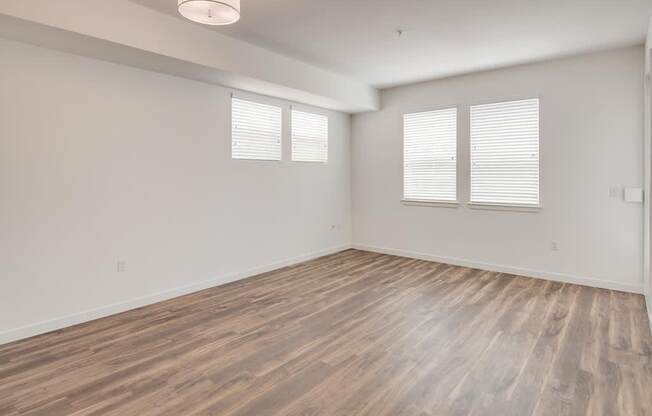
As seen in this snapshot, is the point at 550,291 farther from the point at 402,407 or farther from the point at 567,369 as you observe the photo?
the point at 402,407

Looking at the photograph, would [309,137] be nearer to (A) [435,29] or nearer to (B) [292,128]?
(B) [292,128]

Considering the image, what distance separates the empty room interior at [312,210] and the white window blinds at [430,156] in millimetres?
33

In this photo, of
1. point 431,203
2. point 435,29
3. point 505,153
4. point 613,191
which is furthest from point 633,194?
point 435,29

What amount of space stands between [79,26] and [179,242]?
7.54 feet

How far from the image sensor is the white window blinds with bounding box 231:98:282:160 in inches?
191

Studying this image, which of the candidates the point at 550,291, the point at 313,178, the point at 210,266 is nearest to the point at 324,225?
the point at 313,178

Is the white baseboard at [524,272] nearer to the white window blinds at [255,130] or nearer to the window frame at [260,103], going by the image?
the window frame at [260,103]

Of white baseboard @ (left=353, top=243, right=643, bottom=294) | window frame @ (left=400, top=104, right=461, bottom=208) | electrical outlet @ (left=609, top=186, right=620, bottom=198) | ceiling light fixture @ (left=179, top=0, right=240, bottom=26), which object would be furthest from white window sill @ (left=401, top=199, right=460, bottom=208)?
ceiling light fixture @ (left=179, top=0, right=240, bottom=26)

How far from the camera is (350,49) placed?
440 cm

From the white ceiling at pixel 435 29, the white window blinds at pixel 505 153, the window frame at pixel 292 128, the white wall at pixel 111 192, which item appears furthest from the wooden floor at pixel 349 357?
the white ceiling at pixel 435 29

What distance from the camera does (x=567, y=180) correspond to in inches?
185

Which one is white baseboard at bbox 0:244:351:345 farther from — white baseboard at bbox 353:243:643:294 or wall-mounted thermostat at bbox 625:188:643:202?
wall-mounted thermostat at bbox 625:188:643:202

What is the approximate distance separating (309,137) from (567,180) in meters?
3.64

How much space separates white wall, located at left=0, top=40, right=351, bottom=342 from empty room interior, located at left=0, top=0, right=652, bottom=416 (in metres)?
0.02
